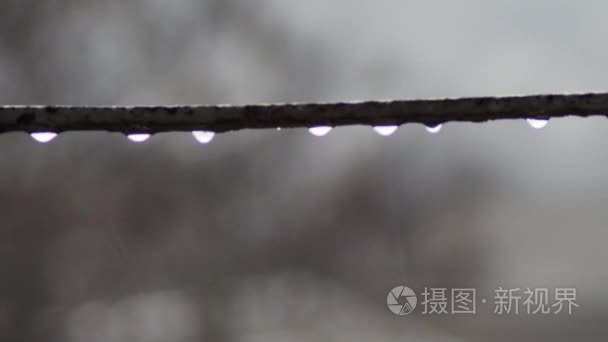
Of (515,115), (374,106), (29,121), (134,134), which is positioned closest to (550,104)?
(515,115)

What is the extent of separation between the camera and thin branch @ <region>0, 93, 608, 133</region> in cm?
84

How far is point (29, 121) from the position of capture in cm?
84

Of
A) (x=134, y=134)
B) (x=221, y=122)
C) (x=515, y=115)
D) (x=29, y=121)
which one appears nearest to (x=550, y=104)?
(x=515, y=115)

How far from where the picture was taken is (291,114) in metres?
0.86

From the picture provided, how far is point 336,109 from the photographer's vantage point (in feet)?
2.82

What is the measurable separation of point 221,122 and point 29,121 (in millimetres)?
278

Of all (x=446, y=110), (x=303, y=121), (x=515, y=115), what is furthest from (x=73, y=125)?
(x=515, y=115)

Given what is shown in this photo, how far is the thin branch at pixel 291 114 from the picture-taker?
32.9 inches

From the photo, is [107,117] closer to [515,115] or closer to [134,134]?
[134,134]

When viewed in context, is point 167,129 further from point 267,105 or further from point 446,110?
point 446,110

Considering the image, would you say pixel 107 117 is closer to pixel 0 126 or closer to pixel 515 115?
pixel 0 126

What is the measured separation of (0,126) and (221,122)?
330mm

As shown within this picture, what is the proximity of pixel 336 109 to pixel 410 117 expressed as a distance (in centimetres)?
11

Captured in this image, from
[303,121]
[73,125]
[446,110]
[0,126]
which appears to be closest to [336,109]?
[303,121]
